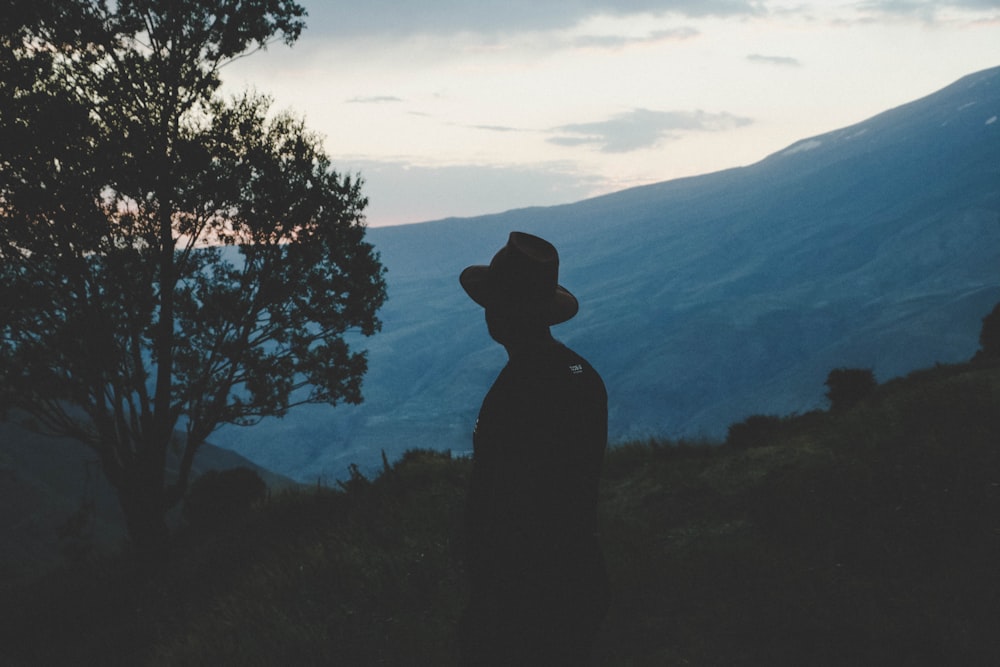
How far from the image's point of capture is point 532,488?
9.04 ft

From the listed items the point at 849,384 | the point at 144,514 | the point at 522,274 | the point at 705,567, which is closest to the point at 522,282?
the point at 522,274

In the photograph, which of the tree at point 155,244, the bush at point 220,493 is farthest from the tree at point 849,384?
the bush at point 220,493

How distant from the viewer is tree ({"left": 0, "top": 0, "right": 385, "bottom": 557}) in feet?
46.9

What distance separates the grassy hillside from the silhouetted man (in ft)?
12.0

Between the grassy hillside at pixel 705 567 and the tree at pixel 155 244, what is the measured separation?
14.3 ft

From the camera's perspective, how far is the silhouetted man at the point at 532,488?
2.74 metres

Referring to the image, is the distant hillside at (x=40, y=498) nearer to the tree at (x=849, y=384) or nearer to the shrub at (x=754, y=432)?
the tree at (x=849, y=384)

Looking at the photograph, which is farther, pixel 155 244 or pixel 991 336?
pixel 991 336

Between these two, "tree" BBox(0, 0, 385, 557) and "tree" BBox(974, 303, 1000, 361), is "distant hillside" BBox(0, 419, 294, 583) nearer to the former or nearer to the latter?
"tree" BBox(0, 0, 385, 557)

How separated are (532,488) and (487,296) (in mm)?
819

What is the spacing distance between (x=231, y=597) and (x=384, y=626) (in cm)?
310

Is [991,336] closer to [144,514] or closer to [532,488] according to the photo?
[532,488]

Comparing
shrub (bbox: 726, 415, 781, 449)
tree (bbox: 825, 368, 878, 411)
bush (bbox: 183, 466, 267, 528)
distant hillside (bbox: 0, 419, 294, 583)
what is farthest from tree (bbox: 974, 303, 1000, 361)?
distant hillside (bbox: 0, 419, 294, 583)

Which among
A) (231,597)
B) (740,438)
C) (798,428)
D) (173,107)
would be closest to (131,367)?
(173,107)
